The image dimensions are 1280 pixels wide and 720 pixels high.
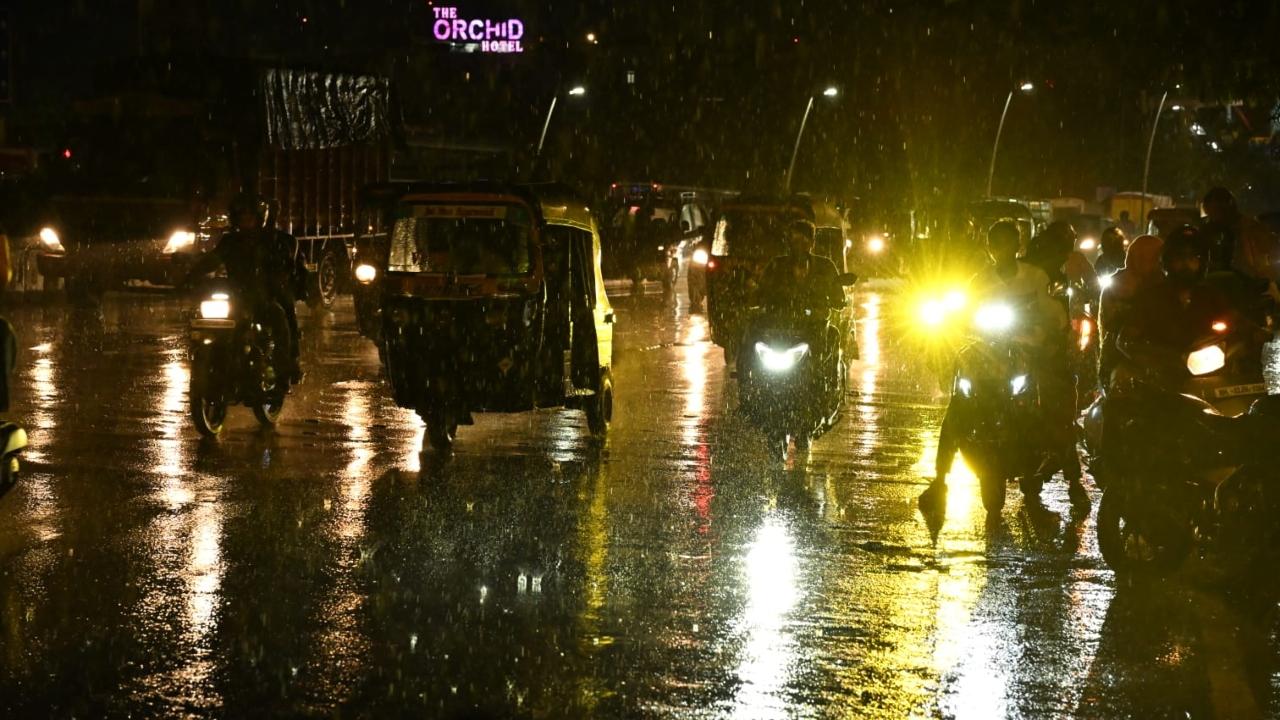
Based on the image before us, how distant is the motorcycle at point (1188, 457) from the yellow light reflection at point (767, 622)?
1623mm

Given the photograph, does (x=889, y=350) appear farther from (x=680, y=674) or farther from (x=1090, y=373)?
(x=680, y=674)

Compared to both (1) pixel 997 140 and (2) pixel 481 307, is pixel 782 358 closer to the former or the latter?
(2) pixel 481 307

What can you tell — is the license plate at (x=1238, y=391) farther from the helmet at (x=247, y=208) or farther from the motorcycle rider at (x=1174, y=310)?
the helmet at (x=247, y=208)

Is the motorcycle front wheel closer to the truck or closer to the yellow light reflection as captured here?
the yellow light reflection

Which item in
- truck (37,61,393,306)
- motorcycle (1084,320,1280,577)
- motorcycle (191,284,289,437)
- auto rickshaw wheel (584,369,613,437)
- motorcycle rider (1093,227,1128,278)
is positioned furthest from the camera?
truck (37,61,393,306)

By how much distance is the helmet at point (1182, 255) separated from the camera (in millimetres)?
8781

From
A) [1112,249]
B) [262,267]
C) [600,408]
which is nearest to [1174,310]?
[600,408]

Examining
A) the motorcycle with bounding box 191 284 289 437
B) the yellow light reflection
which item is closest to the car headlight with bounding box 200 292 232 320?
the motorcycle with bounding box 191 284 289 437

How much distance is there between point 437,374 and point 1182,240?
5367mm

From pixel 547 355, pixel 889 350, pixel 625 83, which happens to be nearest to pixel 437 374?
pixel 547 355

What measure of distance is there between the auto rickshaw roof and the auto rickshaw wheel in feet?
3.95

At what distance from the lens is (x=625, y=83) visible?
279ft

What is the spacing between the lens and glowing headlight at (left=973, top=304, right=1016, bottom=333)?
32.5 feet

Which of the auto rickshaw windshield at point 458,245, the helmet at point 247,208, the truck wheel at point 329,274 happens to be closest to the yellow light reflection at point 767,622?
the auto rickshaw windshield at point 458,245
